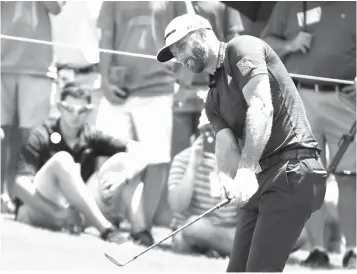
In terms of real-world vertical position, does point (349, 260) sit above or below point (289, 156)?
below

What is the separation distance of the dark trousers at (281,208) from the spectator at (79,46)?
108 inches

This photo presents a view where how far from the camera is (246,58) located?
3.88 m

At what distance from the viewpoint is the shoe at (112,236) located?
603 centimetres

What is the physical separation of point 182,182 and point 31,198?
91cm

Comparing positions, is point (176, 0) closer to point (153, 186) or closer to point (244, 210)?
point (153, 186)

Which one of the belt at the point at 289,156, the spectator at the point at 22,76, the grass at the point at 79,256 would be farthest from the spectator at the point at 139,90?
the belt at the point at 289,156

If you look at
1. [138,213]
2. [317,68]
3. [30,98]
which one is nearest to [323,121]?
[317,68]

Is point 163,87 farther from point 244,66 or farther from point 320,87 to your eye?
point 244,66

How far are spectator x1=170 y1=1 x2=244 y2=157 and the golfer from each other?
2.28 m

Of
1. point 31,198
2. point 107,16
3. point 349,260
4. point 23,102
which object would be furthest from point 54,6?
point 349,260

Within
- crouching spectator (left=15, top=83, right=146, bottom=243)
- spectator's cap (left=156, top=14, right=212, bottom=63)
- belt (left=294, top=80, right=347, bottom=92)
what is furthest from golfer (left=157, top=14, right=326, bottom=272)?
belt (left=294, top=80, right=347, bottom=92)

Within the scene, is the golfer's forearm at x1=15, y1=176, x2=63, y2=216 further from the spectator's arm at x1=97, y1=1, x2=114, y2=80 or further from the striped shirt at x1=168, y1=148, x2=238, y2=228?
the spectator's arm at x1=97, y1=1, x2=114, y2=80

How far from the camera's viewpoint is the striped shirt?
610 centimetres

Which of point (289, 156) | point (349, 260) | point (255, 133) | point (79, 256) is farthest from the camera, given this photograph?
point (349, 260)
